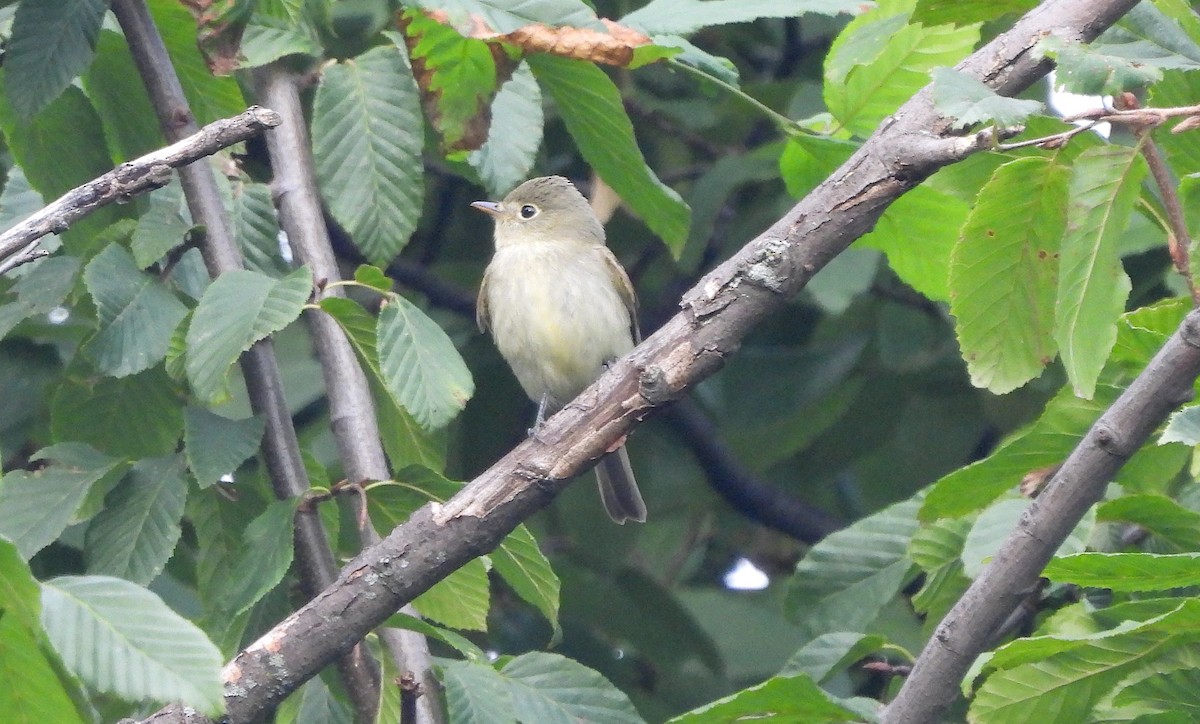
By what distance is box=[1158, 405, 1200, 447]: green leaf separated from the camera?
85.7 inches

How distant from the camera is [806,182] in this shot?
3758 millimetres

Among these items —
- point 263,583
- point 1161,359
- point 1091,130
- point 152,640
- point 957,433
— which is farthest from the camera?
point 957,433

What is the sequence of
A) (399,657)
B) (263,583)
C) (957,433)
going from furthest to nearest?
(957,433) → (399,657) → (263,583)

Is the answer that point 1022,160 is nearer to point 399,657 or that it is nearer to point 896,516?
point 896,516

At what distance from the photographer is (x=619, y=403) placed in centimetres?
280

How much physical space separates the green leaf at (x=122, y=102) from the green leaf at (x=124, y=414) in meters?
0.67

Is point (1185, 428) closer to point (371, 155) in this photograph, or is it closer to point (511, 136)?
point (511, 136)

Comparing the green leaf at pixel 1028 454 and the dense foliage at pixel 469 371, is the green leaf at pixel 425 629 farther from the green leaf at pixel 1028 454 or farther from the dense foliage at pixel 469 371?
the green leaf at pixel 1028 454

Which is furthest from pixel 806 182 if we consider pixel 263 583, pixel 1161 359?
pixel 263 583

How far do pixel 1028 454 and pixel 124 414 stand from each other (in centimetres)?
221

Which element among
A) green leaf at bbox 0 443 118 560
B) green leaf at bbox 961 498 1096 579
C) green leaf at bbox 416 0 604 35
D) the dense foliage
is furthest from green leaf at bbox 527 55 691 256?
green leaf at bbox 0 443 118 560

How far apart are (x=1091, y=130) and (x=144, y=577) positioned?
7.35ft

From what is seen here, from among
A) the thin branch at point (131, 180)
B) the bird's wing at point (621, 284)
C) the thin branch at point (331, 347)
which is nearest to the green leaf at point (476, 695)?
the thin branch at point (331, 347)

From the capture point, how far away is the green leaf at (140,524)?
3.21m
